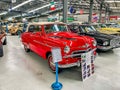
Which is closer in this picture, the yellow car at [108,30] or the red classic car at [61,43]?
the red classic car at [61,43]

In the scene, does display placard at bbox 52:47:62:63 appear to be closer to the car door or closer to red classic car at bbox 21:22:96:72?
red classic car at bbox 21:22:96:72

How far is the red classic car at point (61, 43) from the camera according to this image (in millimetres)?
3621

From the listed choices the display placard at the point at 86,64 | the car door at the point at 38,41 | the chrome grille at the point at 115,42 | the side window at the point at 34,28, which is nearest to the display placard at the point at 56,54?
→ the display placard at the point at 86,64

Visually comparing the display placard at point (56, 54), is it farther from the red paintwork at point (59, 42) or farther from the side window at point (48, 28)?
the side window at point (48, 28)

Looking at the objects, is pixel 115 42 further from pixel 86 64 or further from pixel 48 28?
pixel 48 28

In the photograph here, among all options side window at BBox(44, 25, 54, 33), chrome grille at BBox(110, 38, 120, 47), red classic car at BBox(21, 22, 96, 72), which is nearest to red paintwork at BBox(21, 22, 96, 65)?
red classic car at BBox(21, 22, 96, 72)

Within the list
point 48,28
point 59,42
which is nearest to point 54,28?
point 48,28

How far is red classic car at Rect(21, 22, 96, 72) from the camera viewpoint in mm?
3621

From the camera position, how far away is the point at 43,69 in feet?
14.6

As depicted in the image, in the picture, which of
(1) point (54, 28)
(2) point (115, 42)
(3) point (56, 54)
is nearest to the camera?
(3) point (56, 54)

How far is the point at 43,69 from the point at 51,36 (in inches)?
45.1

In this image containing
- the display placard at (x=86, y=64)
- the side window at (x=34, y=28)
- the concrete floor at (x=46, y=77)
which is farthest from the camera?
the side window at (x=34, y=28)

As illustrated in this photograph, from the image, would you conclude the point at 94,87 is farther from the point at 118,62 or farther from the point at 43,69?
the point at 118,62

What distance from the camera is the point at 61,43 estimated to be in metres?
3.67
